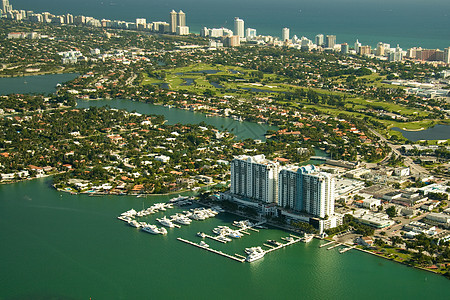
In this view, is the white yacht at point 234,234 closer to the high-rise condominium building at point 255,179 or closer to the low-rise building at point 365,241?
the high-rise condominium building at point 255,179

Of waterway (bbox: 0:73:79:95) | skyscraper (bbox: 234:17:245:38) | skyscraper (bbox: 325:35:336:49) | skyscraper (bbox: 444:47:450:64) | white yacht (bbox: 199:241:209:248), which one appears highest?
skyscraper (bbox: 234:17:245:38)

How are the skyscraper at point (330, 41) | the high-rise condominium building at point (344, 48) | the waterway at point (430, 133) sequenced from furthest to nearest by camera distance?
the skyscraper at point (330, 41)
the high-rise condominium building at point (344, 48)
the waterway at point (430, 133)

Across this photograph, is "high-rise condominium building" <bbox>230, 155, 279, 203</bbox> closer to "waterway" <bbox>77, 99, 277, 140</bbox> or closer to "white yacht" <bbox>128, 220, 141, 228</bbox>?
"white yacht" <bbox>128, 220, 141, 228</bbox>

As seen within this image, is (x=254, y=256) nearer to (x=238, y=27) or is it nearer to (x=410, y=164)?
(x=410, y=164)

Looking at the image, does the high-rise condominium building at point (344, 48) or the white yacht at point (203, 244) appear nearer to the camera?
the white yacht at point (203, 244)

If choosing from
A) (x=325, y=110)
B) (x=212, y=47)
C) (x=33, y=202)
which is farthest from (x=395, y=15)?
(x=33, y=202)

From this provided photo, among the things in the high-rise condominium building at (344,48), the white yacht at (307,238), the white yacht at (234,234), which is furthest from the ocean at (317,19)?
the white yacht at (234,234)

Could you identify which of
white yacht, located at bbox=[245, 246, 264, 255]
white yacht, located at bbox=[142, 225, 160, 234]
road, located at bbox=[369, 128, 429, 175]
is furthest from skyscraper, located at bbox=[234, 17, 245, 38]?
white yacht, located at bbox=[245, 246, 264, 255]
